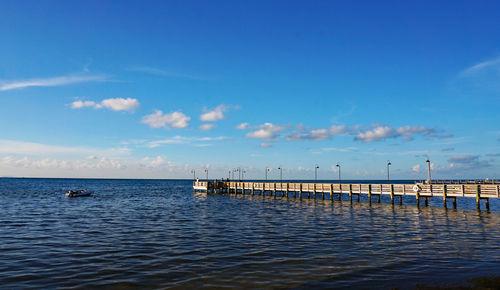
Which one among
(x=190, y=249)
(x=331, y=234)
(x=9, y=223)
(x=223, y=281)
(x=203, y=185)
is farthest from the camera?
(x=203, y=185)

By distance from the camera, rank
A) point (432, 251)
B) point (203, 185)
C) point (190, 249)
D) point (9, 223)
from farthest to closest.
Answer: point (203, 185) → point (9, 223) → point (190, 249) → point (432, 251)

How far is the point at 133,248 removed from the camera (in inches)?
646

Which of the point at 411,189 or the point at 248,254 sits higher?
the point at 411,189

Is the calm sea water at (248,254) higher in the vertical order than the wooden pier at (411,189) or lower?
lower

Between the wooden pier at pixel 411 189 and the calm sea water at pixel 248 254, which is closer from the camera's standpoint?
the calm sea water at pixel 248 254

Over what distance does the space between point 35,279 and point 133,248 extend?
17.0 ft

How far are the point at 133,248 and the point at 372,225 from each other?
54.4 ft

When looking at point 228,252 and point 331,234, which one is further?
point 331,234

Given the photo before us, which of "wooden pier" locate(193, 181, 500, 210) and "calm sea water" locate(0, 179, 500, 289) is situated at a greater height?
"wooden pier" locate(193, 181, 500, 210)

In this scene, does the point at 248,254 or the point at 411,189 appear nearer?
the point at 248,254

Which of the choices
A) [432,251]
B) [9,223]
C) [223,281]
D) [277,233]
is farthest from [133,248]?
[9,223]

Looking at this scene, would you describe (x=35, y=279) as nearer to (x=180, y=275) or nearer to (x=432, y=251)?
(x=180, y=275)

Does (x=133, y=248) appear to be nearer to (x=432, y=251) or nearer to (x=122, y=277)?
(x=122, y=277)

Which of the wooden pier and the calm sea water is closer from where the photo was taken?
the calm sea water
